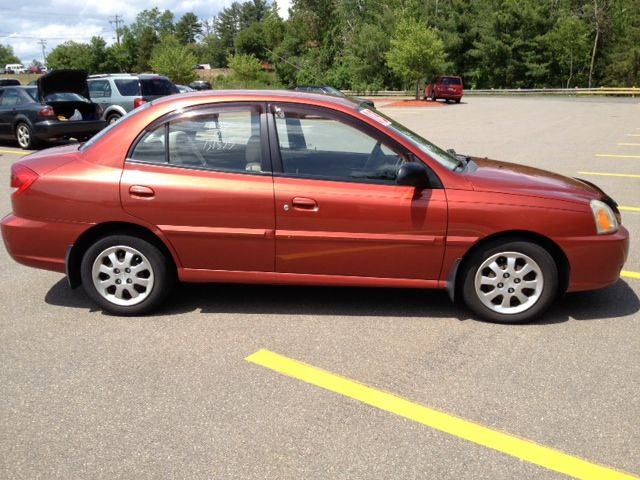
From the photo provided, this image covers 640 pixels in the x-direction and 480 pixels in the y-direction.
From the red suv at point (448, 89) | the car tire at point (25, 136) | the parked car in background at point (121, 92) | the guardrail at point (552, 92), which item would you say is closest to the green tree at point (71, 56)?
the guardrail at point (552, 92)

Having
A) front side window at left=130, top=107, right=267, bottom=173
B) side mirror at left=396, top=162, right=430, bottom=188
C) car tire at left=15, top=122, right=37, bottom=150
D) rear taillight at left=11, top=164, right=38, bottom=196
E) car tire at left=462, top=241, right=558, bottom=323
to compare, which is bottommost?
car tire at left=15, top=122, right=37, bottom=150

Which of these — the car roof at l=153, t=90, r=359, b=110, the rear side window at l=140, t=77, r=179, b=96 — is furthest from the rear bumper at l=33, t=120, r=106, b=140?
A: the car roof at l=153, t=90, r=359, b=110

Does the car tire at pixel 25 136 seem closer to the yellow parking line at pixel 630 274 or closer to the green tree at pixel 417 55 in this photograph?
the yellow parking line at pixel 630 274

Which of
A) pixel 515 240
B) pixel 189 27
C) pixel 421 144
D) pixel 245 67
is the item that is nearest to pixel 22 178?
pixel 421 144

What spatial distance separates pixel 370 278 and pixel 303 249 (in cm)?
52

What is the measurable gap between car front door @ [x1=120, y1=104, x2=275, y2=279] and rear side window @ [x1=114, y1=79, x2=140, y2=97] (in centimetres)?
1339

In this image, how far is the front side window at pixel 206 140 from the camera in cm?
428

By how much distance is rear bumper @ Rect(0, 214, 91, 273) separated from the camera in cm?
430

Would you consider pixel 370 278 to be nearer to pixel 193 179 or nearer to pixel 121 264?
pixel 193 179

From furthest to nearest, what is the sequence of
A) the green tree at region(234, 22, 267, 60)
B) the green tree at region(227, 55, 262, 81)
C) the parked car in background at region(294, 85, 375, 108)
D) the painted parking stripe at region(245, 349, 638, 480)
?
1. the green tree at region(234, 22, 267, 60)
2. the green tree at region(227, 55, 262, 81)
3. the parked car in background at region(294, 85, 375, 108)
4. the painted parking stripe at region(245, 349, 638, 480)

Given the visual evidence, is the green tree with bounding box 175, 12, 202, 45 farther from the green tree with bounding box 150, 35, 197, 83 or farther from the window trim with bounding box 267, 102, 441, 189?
the window trim with bounding box 267, 102, 441, 189

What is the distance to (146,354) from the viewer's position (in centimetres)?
382

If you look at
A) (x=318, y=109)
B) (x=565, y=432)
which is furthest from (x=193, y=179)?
(x=565, y=432)

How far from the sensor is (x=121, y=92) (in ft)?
54.8
